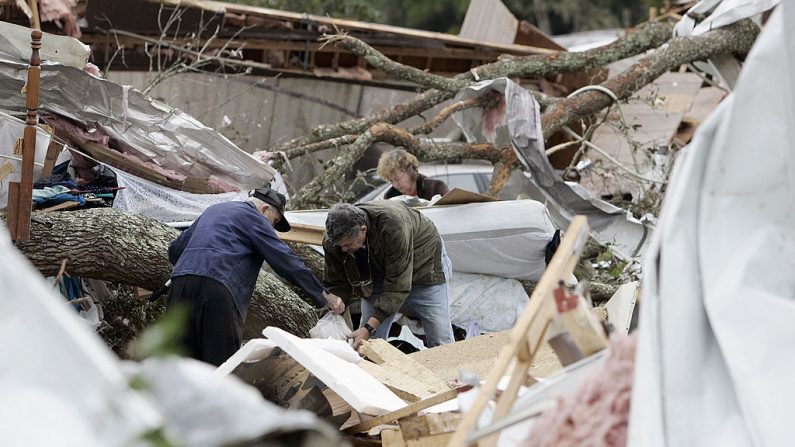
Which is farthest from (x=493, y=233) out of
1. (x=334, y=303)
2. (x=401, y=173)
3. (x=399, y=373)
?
(x=399, y=373)

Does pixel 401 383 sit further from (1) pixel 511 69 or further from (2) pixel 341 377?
(1) pixel 511 69

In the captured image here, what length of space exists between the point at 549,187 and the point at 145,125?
3.06 meters

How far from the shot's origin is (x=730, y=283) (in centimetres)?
266

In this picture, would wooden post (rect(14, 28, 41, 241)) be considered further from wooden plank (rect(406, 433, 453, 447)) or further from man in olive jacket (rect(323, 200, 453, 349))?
wooden plank (rect(406, 433, 453, 447))

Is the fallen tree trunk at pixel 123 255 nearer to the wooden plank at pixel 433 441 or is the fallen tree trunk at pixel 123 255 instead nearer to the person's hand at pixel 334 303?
the person's hand at pixel 334 303

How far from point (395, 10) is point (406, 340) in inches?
875

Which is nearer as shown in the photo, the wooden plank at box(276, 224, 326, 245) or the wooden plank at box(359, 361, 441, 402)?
the wooden plank at box(359, 361, 441, 402)

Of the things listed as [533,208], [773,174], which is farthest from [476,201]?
[773,174]

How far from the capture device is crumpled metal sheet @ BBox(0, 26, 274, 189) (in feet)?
23.2

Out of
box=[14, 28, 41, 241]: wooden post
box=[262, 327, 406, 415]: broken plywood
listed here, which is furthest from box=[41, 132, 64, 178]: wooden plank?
box=[262, 327, 406, 415]: broken plywood

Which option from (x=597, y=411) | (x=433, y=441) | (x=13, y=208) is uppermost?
(x=597, y=411)

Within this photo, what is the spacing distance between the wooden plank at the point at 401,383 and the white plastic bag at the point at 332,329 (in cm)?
89

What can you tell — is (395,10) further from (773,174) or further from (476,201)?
(773,174)

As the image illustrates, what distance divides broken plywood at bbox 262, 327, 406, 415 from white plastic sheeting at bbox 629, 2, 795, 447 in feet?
5.43
